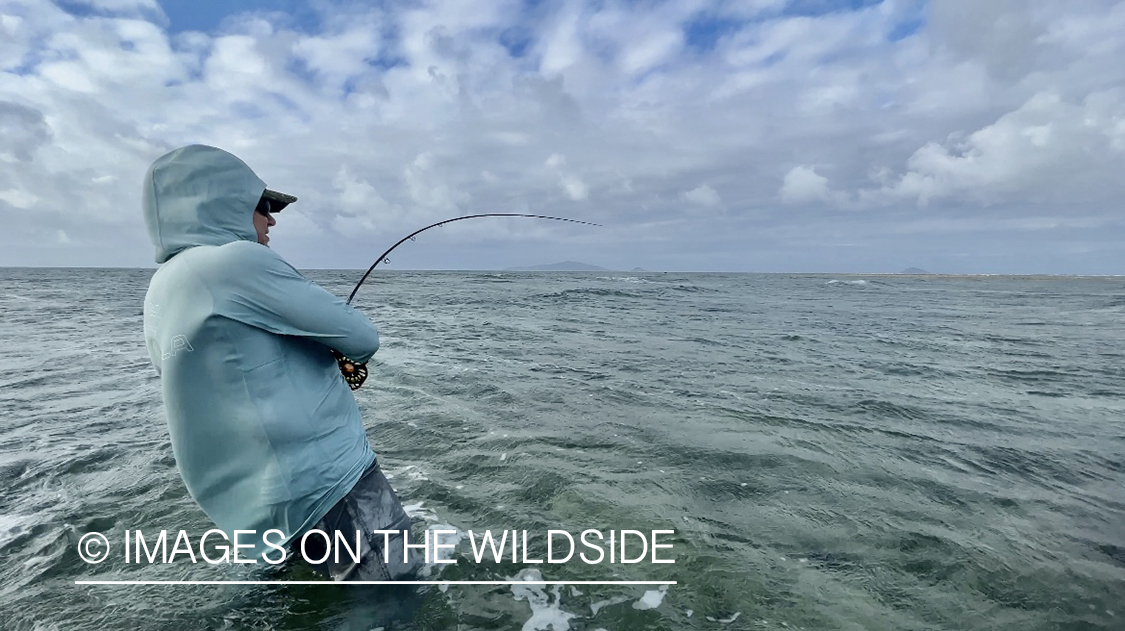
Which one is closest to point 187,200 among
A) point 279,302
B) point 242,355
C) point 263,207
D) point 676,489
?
point 263,207

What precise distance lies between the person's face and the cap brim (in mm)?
43

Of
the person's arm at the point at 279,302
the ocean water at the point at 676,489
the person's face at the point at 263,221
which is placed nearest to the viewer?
the person's arm at the point at 279,302

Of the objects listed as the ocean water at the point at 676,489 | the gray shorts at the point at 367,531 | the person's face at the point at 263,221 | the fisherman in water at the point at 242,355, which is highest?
the person's face at the point at 263,221

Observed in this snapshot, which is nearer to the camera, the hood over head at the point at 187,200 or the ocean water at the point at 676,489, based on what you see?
the hood over head at the point at 187,200

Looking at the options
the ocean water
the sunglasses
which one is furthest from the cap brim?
the ocean water

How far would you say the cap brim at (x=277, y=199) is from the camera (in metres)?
2.56

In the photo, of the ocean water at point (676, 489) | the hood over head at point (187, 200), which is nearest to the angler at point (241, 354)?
the hood over head at point (187, 200)

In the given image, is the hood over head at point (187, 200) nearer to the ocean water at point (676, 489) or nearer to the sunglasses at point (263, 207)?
the sunglasses at point (263, 207)

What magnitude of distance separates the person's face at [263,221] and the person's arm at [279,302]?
1.55 ft

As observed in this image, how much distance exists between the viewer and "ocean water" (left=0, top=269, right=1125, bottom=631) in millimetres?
3189

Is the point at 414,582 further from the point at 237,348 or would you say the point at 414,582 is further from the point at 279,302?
the point at 279,302

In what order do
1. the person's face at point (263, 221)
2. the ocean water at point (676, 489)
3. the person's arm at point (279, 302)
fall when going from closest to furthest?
1. the person's arm at point (279, 302)
2. the person's face at point (263, 221)
3. the ocean water at point (676, 489)

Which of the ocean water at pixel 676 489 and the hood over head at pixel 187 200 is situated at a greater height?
the hood over head at pixel 187 200

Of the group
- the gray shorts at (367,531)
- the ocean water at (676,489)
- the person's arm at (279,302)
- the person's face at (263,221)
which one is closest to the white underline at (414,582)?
the ocean water at (676,489)
